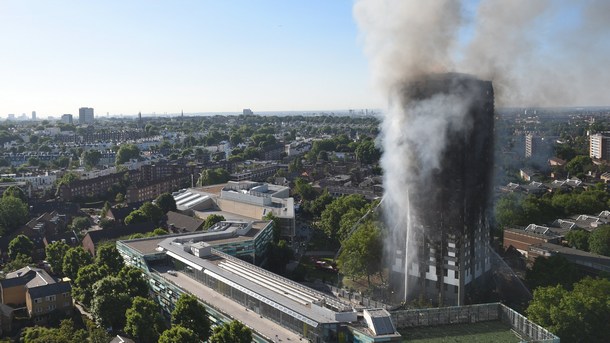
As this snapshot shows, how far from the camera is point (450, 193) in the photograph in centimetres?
1877

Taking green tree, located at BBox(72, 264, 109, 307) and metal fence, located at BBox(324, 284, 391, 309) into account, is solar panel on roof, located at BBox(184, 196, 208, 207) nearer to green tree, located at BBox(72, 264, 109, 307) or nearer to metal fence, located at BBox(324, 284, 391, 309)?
green tree, located at BBox(72, 264, 109, 307)

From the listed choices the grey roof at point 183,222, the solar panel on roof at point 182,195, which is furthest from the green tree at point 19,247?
the solar panel on roof at point 182,195

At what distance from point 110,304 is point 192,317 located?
167 inches

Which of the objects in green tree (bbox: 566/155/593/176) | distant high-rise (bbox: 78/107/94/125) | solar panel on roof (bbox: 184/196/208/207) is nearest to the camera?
solar panel on roof (bbox: 184/196/208/207)

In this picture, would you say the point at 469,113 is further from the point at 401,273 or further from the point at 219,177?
the point at 219,177

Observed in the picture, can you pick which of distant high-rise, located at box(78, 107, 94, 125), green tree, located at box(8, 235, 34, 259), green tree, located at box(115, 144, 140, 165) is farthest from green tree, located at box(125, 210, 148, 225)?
distant high-rise, located at box(78, 107, 94, 125)

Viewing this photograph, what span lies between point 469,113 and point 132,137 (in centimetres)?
9489

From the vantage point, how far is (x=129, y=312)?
16625mm

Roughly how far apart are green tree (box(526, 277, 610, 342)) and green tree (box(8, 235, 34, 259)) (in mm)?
23609

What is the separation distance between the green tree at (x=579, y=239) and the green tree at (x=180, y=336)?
65.7 feet

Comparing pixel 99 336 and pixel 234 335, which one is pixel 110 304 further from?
pixel 234 335

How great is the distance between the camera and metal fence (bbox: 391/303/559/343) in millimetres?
13156

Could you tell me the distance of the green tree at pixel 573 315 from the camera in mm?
15102

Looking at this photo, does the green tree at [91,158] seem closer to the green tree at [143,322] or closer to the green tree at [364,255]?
the green tree at [364,255]
